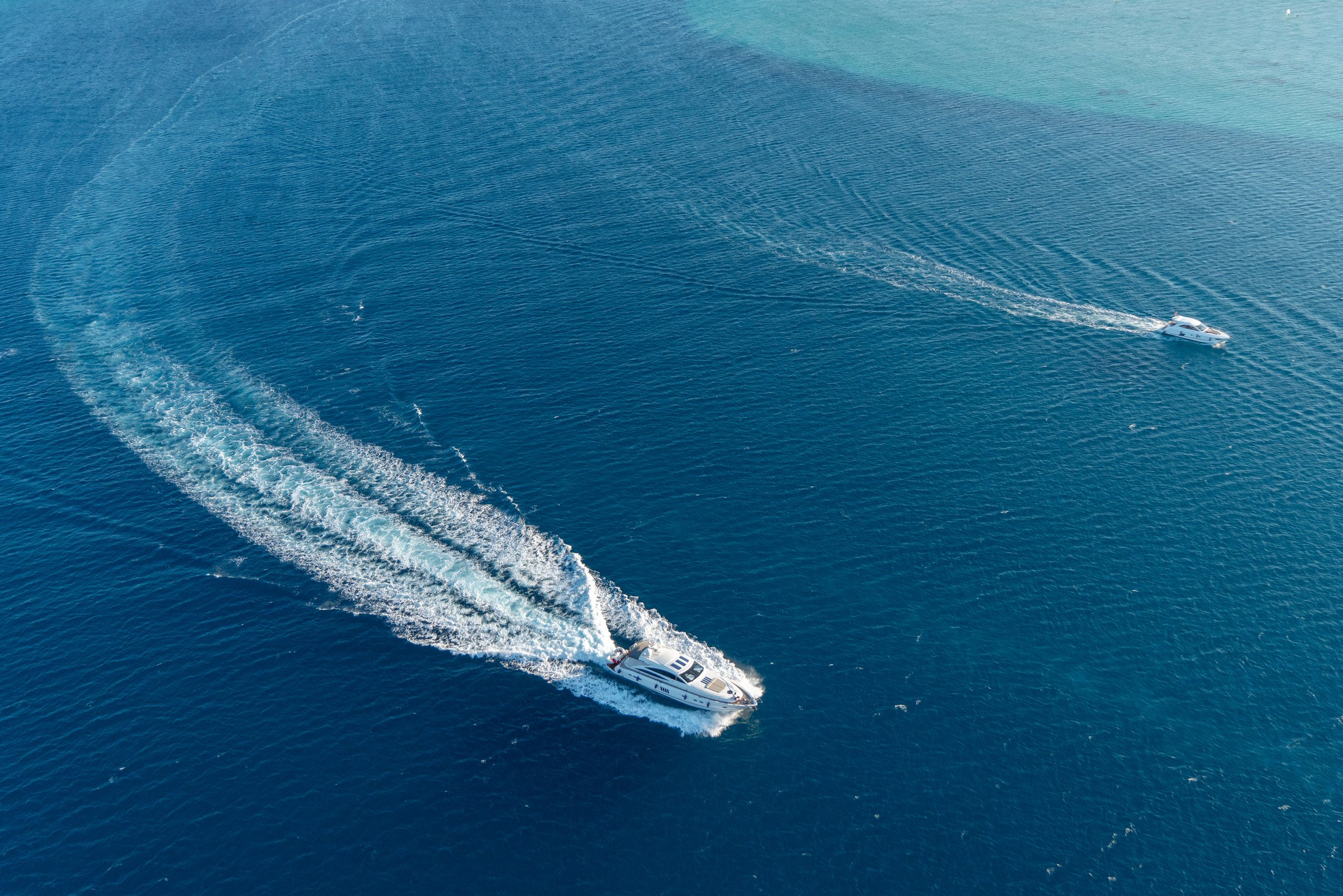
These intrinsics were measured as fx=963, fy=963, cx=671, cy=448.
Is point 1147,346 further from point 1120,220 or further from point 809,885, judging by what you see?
point 809,885

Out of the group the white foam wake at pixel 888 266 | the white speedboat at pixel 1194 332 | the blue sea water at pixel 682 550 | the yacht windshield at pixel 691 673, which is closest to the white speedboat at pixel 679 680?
the yacht windshield at pixel 691 673

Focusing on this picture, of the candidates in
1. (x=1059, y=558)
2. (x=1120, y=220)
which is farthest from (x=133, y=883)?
(x=1120, y=220)

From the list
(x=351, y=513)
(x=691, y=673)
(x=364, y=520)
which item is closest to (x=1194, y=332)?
(x=691, y=673)

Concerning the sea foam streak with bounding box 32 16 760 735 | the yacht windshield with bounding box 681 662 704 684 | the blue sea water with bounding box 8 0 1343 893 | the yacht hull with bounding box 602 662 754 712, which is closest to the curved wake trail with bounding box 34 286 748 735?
the sea foam streak with bounding box 32 16 760 735

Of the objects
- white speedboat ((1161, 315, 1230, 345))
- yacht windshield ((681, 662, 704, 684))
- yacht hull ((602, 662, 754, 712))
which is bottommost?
yacht hull ((602, 662, 754, 712))

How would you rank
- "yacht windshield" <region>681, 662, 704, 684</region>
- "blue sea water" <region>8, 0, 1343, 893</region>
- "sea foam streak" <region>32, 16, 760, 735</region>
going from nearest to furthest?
"blue sea water" <region>8, 0, 1343, 893</region>, "yacht windshield" <region>681, 662, 704, 684</region>, "sea foam streak" <region>32, 16, 760, 735</region>

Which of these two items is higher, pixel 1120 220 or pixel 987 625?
pixel 1120 220

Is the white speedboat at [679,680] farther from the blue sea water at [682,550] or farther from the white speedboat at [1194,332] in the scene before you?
the white speedboat at [1194,332]

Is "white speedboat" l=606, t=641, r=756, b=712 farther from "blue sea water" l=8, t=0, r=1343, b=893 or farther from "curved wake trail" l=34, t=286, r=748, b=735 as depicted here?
"blue sea water" l=8, t=0, r=1343, b=893
